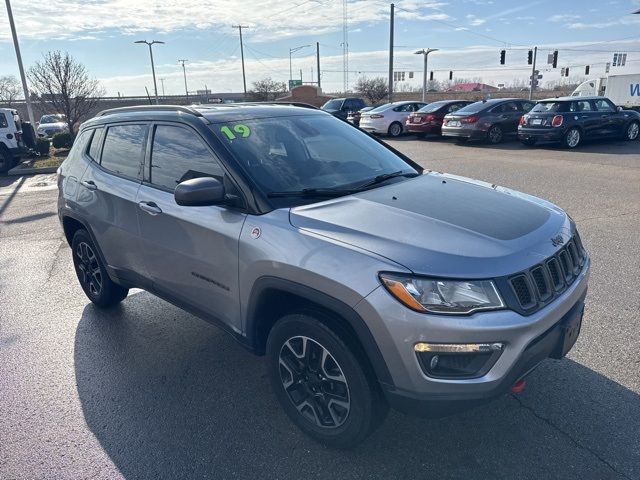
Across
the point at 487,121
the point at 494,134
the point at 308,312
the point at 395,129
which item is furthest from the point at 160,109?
the point at 395,129

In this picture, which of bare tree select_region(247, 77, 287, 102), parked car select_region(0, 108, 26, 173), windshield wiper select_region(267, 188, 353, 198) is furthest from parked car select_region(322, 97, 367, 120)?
bare tree select_region(247, 77, 287, 102)

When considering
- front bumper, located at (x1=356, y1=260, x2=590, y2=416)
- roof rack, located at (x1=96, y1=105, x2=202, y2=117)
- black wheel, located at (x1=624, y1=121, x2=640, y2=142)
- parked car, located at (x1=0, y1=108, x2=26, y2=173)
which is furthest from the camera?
black wheel, located at (x1=624, y1=121, x2=640, y2=142)

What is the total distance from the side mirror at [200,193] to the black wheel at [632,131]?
1721 cm

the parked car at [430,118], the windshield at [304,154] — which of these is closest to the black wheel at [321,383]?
the windshield at [304,154]

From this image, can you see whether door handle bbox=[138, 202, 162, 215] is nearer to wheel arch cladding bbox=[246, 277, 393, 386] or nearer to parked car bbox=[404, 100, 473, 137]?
wheel arch cladding bbox=[246, 277, 393, 386]

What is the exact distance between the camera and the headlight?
2.15m

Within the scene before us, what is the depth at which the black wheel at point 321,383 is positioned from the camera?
241 centimetres

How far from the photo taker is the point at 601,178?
1014 cm

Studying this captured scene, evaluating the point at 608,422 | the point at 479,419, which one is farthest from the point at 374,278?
the point at 608,422

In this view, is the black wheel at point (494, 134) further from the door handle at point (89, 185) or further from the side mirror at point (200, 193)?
the side mirror at point (200, 193)

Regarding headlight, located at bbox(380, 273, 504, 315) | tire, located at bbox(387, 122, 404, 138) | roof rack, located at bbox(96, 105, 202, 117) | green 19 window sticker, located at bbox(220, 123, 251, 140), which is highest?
roof rack, located at bbox(96, 105, 202, 117)

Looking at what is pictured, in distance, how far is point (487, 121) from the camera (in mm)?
16891

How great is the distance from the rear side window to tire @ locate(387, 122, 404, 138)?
18708 millimetres

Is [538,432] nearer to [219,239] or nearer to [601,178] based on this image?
[219,239]
